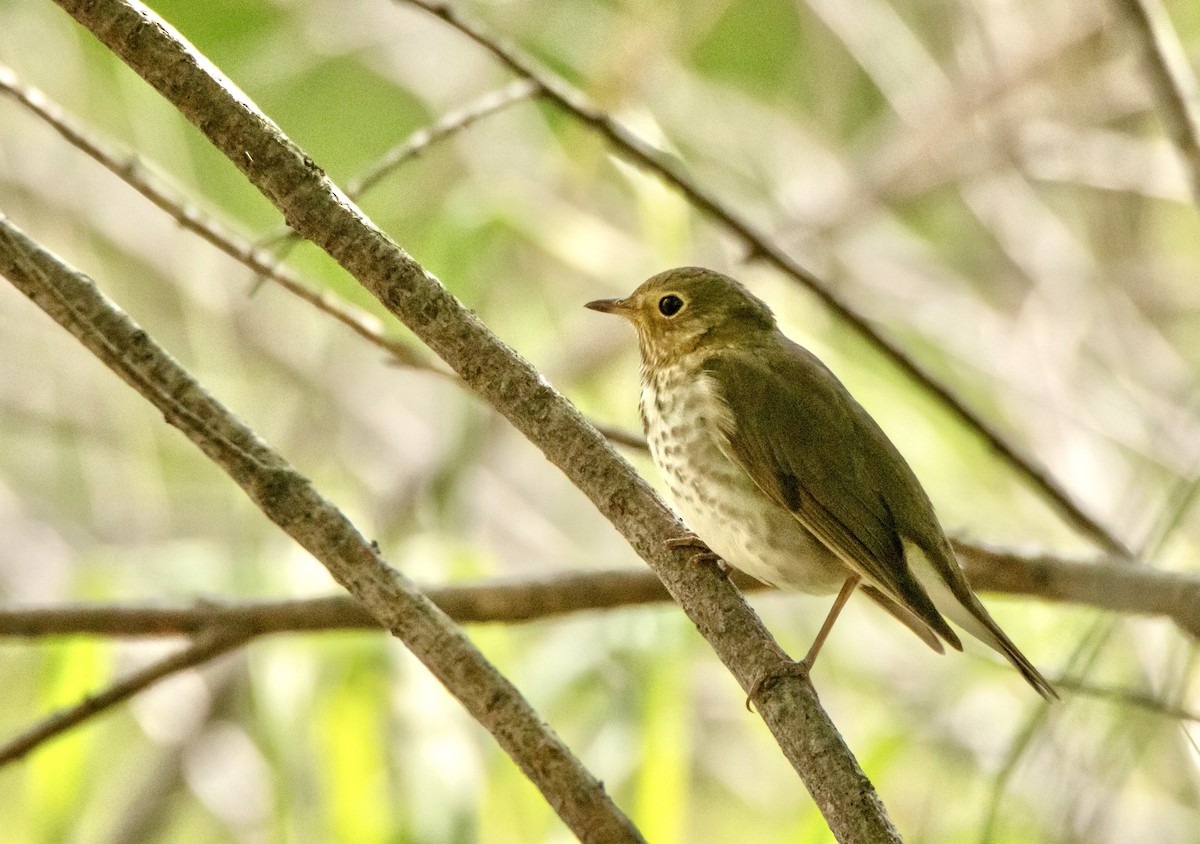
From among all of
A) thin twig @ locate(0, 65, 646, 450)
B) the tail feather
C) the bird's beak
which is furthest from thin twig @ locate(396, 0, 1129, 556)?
the tail feather

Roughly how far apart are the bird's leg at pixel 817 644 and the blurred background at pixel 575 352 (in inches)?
19.9

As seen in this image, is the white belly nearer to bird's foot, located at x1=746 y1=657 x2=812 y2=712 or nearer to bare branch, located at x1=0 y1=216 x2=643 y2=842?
bird's foot, located at x1=746 y1=657 x2=812 y2=712

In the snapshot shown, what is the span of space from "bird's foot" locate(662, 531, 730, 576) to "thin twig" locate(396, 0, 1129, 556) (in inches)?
24.8

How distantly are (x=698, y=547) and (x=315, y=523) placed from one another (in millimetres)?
991

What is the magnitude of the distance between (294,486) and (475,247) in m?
1.53

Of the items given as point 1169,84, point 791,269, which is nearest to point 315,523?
point 791,269

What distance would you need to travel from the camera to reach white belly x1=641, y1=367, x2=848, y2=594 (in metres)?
2.67

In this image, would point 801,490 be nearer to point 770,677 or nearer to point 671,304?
point 671,304

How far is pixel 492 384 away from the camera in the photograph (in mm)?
1838

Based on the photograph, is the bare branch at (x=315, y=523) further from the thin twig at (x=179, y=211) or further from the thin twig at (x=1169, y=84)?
the thin twig at (x=1169, y=84)

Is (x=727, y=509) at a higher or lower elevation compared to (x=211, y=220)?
lower

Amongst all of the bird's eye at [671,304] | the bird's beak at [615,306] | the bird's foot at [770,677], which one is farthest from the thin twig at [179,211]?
the bird's foot at [770,677]

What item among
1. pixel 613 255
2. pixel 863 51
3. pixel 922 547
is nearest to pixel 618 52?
pixel 613 255

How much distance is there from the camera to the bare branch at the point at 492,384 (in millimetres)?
1693
